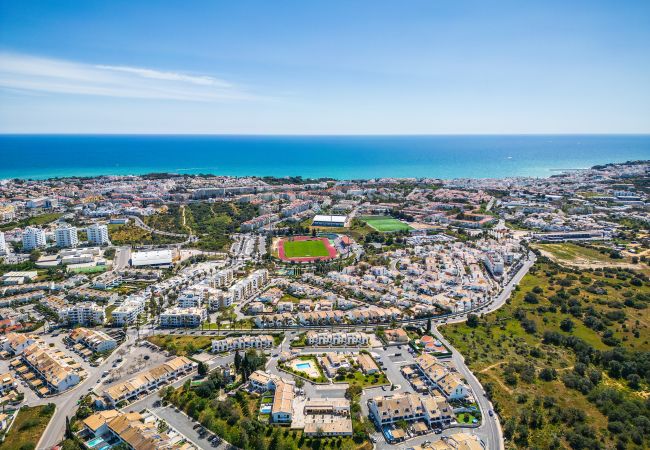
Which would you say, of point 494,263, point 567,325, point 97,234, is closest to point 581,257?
point 494,263

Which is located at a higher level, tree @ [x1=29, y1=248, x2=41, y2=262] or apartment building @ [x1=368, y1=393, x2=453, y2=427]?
tree @ [x1=29, y1=248, x2=41, y2=262]

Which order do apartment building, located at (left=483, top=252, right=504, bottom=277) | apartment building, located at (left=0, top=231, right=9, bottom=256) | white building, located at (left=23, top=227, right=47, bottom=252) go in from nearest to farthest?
A: apartment building, located at (left=483, top=252, right=504, bottom=277), apartment building, located at (left=0, top=231, right=9, bottom=256), white building, located at (left=23, top=227, right=47, bottom=252)

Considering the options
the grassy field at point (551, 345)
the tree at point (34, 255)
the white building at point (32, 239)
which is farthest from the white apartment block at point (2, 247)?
the grassy field at point (551, 345)

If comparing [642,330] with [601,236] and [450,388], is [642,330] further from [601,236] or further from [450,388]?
[601,236]

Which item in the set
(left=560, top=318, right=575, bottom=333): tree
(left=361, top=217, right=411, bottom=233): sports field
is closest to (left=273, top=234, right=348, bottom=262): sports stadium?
(left=361, top=217, right=411, bottom=233): sports field

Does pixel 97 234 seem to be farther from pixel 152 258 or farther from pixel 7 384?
pixel 7 384

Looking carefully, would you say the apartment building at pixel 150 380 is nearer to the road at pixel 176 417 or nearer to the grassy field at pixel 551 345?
the road at pixel 176 417

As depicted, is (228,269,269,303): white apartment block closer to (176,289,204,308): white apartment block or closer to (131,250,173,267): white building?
(176,289,204,308): white apartment block
